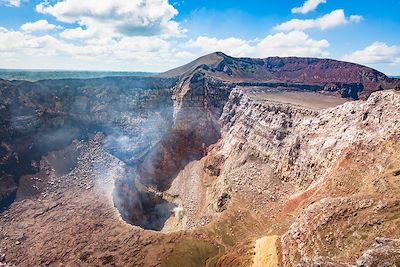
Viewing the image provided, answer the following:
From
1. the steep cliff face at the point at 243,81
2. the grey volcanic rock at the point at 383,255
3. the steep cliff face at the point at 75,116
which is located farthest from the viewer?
the steep cliff face at the point at 243,81

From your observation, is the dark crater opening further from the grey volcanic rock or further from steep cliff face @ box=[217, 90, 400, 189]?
the grey volcanic rock

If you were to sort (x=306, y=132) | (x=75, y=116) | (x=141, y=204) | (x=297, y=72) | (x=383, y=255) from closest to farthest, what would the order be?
(x=383, y=255) < (x=306, y=132) < (x=141, y=204) < (x=75, y=116) < (x=297, y=72)

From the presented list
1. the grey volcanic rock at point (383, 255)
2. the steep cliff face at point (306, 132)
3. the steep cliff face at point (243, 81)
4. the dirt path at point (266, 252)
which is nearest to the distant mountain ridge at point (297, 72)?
the steep cliff face at point (243, 81)

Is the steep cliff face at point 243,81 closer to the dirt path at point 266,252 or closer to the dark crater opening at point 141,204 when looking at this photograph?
the dark crater opening at point 141,204

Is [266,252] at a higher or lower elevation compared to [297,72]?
lower

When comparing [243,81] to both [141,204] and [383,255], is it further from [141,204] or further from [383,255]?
[383,255]

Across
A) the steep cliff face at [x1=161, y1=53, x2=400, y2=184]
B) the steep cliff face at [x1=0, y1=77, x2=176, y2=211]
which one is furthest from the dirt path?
the steep cliff face at [x1=0, y1=77, x2=176, y2=211]

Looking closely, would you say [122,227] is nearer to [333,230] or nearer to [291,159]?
[291,159]

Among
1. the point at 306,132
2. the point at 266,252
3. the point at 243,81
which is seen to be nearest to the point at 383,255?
the point at 266,252

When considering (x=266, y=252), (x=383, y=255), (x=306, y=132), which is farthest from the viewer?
(x=306, y=132)
